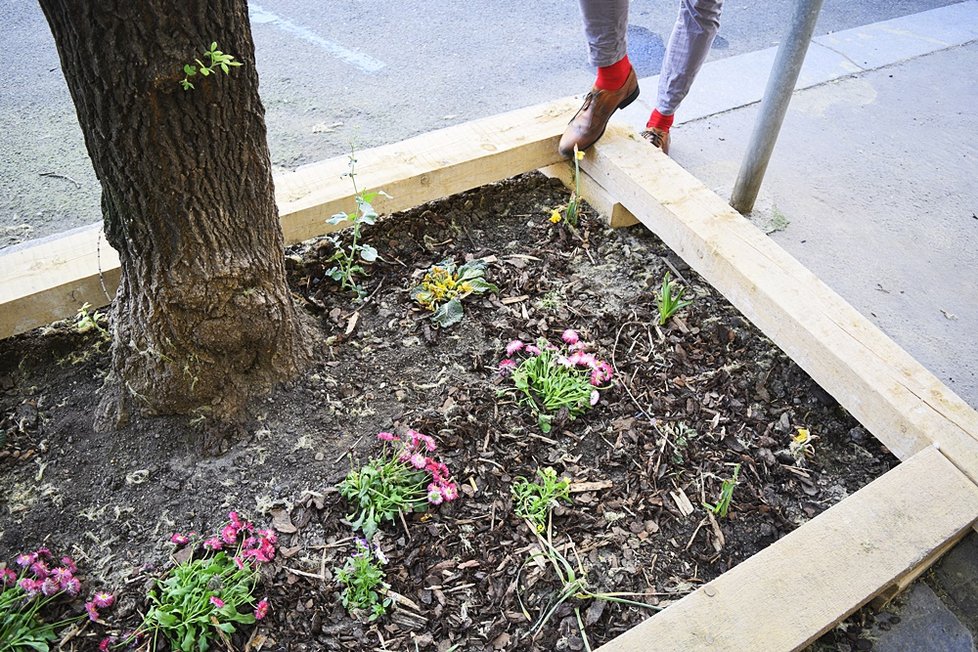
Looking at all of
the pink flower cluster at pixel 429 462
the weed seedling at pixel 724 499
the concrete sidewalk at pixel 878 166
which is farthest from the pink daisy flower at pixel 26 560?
the concrete sidewalk at pixel 878 166

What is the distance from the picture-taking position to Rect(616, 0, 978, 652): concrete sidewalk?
257 centimetres

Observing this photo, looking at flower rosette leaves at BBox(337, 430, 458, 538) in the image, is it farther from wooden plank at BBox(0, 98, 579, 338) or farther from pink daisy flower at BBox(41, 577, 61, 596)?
wooden plank at BBox(0, 98, 579, 338)

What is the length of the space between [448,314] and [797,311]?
39.8 inches

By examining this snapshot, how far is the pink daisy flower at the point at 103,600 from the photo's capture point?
1.70 m

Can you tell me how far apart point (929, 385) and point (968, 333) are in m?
0.91

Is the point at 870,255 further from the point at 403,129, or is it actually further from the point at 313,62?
the point at 313,62

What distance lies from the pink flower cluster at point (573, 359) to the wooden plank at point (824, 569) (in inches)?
27.6

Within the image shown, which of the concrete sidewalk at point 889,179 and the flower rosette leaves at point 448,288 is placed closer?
the flower rosette leaves at point 448,288

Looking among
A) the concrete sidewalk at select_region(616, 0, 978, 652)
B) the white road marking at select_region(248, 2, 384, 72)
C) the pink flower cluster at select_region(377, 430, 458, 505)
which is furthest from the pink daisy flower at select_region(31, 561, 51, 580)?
the white road marking at select_region(248, 2, 384, 72)

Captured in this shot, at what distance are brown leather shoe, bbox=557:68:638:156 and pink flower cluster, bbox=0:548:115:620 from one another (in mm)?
1967

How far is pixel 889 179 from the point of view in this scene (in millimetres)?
3426

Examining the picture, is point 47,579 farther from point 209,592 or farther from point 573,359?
point 573,359

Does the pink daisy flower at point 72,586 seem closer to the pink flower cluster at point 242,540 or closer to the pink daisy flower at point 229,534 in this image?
the pink flower cluster at point 242,540

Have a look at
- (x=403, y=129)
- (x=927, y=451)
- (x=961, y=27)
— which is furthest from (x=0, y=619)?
(x=961, y=27)
